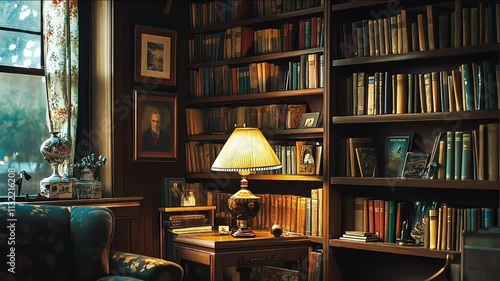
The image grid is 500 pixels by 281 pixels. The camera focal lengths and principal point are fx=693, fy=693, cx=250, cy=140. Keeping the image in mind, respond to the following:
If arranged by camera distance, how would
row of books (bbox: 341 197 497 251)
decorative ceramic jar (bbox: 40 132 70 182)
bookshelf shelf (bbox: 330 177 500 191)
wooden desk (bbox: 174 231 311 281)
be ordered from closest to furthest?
bookshelf shelf (bbox: 330 177 500 191)
row of books (bbox: 341 197 497 251)
wooden desk (bbox: 174 231 311 281)
decorative ceramic jar (bbox: 40 132 70 182)

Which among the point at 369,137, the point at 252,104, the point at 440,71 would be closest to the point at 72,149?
the point at 252,104

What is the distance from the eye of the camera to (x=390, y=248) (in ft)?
12.5

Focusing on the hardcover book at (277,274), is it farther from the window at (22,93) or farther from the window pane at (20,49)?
the window pane at (20,49)

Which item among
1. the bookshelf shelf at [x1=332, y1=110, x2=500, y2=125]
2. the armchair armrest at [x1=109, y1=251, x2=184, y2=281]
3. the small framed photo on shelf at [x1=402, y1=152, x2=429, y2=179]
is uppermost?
the bookshelf shelf at [x1=332, y1=110, x2=500, y2=125]

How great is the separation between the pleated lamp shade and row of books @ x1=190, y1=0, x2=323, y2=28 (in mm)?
852

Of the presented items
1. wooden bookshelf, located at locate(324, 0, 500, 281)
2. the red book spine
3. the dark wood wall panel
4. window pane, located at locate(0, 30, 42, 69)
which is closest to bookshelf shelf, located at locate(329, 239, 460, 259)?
wooden bookshelf, located at locate(324, 0, 500, 281)

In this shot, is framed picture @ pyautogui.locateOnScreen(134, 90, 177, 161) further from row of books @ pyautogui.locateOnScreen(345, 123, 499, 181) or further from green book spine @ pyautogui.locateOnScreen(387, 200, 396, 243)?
green book spine @ pyautogui.locateOnScreen(387, 200, 396, 243)

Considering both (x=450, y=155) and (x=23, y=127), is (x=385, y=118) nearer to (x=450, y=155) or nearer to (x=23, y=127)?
(x=450, y=155)

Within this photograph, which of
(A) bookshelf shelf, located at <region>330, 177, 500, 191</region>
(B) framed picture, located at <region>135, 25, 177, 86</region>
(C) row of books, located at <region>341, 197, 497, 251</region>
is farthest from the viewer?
(B) framed picture, located at <region>135, 25, 177, 86</region>

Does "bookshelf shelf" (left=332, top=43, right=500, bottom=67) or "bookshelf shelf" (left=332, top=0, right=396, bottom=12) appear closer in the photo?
"bookshelf shelf" (left=332, top=43, right=500, bottom=67)

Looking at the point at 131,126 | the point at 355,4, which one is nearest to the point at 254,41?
the point at 355,4

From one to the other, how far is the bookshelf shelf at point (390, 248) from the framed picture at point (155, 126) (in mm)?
1383

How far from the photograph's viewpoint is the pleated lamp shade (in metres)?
4.10

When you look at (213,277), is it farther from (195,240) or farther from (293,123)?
(293,123)
